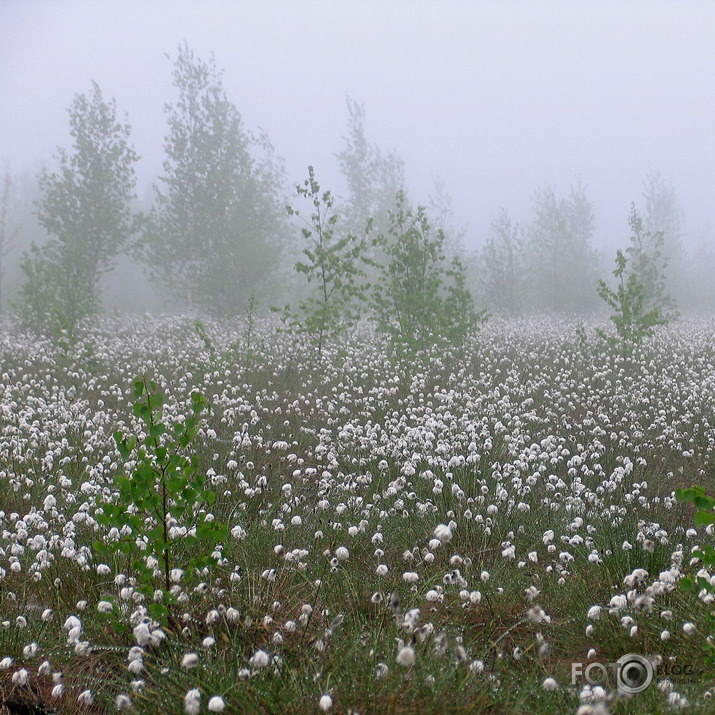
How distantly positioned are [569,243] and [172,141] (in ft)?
91.3

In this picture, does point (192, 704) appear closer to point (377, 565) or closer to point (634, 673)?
point (634, 673)

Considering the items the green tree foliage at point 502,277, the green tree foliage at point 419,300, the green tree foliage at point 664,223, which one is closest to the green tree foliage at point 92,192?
the green tree foliage at point 419,300

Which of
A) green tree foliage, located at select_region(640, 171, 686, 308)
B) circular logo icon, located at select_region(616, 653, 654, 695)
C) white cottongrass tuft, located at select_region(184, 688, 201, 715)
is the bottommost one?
circular logo icon, located at select_region(616, 653, 654, 695)

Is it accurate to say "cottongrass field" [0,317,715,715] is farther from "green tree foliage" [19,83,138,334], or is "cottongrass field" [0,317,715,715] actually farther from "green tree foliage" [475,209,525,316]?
"green tree foliage" [475,209,525,316]

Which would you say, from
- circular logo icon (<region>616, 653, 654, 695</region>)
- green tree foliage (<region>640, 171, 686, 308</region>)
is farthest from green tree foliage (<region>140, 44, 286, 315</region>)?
green tree foliage (<region>640, 171, 686, 308</region>)

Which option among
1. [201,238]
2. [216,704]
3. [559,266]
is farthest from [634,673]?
[559,266]

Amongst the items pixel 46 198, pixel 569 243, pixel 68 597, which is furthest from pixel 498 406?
pixel 569 243

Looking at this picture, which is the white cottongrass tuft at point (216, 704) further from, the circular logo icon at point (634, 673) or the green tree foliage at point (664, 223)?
the green tree foliage at point (664, 223)

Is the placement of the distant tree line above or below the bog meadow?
above

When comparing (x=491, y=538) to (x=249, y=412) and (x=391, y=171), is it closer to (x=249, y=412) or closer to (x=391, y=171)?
(x=249, y=412)

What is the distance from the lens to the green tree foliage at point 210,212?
89.6ft

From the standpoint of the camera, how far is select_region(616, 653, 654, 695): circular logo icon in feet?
9.00

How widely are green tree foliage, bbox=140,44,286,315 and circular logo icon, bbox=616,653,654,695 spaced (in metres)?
25.7

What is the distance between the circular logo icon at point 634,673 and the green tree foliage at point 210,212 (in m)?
25.7
